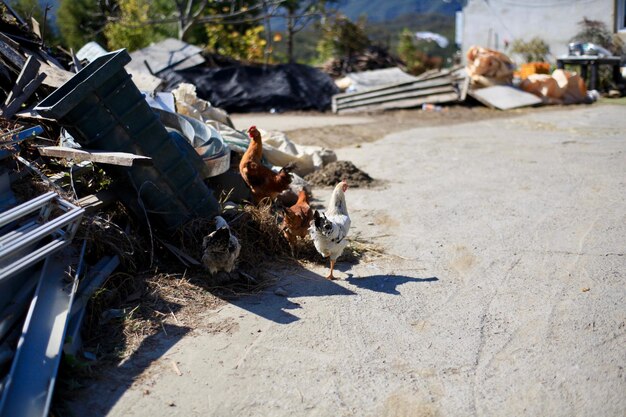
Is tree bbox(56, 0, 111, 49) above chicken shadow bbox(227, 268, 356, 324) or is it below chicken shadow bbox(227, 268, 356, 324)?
above

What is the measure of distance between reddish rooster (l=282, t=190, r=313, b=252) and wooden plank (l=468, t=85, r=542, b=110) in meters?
10.8

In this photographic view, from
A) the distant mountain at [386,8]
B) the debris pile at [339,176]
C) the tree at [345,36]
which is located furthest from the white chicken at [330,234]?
the distant mountain at [386,8]

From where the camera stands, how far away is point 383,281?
17.6 ft

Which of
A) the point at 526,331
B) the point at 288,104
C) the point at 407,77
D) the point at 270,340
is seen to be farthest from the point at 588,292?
the point at 407,77

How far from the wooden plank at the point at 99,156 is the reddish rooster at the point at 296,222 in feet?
5.09

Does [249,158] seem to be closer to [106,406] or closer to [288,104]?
[106,406]

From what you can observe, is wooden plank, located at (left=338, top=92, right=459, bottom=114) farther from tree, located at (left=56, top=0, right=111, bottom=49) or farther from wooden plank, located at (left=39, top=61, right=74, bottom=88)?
wooden plank, located at (left=39, top=61, right=74, bottom=88)

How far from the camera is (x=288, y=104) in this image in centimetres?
1617

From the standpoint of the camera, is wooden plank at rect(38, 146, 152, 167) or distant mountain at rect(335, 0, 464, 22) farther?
distant mountain at rect(335, 0, 464, 22)

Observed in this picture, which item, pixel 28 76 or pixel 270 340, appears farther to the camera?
pixel 28 76

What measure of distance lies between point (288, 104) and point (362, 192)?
28.1 ft

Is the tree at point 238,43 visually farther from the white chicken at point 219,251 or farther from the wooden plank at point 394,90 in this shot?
the white chicken at point 219,251

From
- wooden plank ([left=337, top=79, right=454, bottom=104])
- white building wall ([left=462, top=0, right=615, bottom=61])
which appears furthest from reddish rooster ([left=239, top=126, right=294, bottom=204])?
white building wall ([left=462, top=0, right=615, bottom=61])

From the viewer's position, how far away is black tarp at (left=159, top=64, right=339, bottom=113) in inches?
608
